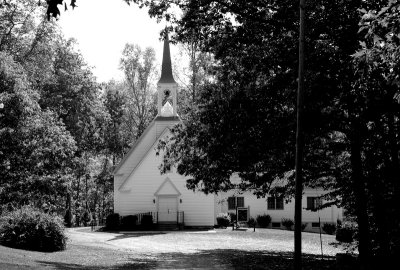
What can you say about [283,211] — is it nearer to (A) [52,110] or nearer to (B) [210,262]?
(A) [52,110]

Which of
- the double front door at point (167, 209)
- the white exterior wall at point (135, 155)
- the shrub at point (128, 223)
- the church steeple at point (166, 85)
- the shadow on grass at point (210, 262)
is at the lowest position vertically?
the shadow on grass at point (210, 262)

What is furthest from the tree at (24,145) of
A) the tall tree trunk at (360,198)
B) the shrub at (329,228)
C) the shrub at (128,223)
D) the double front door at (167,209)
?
the shrub at (329,228)

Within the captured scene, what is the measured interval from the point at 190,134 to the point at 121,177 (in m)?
24.9

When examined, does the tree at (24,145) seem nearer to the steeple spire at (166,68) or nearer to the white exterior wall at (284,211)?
the steeple spire at (166,68)

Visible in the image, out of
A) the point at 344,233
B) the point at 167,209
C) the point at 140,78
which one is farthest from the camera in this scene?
the point at 140,78

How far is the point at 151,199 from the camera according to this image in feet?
137

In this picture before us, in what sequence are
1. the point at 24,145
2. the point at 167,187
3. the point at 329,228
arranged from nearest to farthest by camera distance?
the point at 24,145 < the point at 167,187 < the point at 329,228

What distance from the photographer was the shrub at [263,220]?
1853 inches

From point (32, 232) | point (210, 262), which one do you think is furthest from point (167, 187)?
point (210, 262)

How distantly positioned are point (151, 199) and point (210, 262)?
75.7 feet

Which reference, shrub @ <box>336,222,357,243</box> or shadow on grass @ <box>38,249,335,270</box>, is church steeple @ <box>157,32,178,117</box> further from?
shadow on grass @ <box>38,249,335,270</box>

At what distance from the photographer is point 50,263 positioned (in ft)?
55.9

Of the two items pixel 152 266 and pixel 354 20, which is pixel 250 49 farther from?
pixel 152 266

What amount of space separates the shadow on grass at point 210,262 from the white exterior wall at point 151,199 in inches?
752
